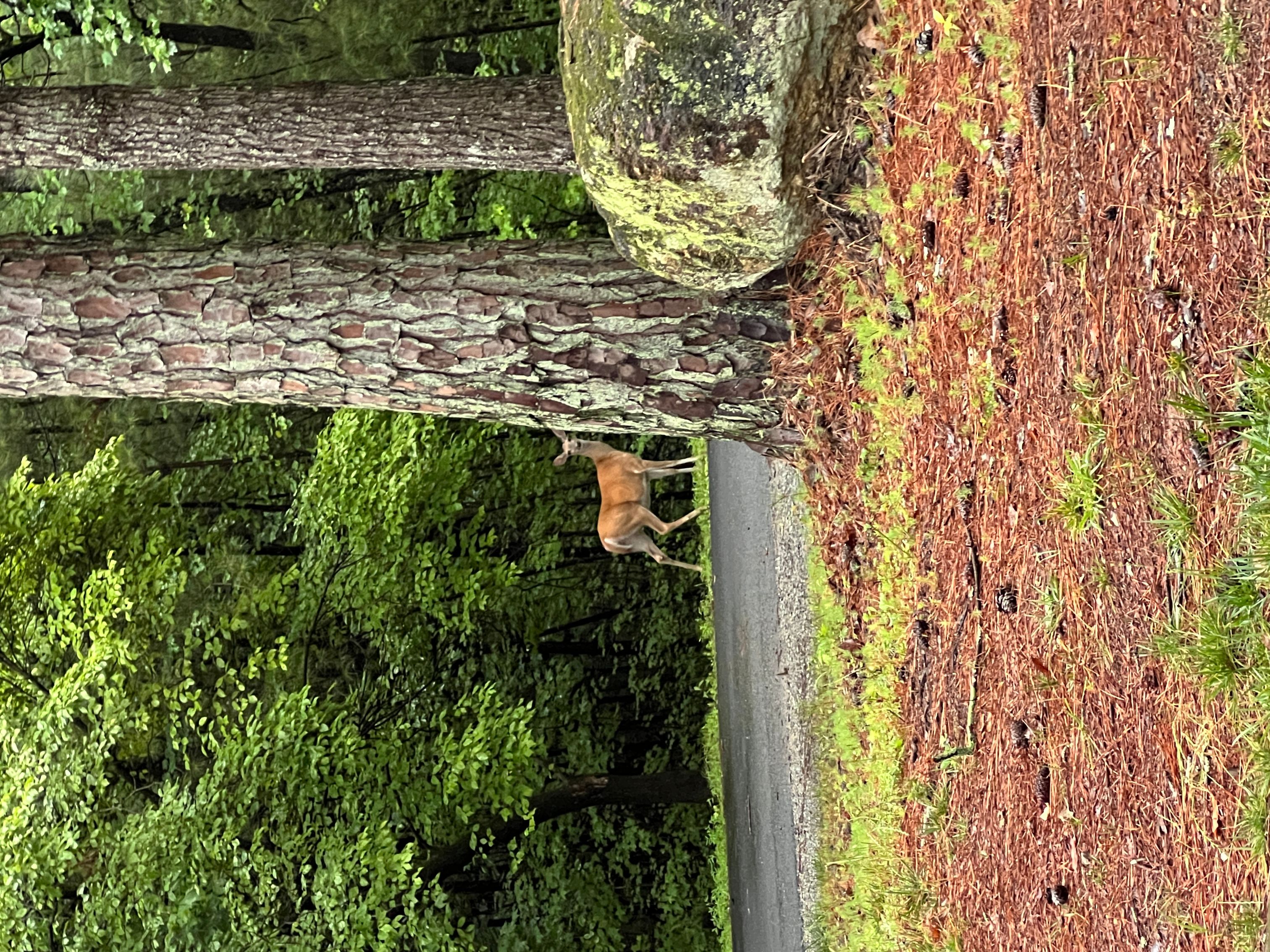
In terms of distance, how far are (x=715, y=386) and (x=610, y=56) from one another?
1.46m

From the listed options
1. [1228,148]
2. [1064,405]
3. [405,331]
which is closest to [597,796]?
[405,331]

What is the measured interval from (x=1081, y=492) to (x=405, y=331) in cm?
290

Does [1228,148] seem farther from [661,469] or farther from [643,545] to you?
[643,545]

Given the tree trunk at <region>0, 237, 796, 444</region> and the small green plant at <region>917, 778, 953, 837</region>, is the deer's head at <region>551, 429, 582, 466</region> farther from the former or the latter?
the small green plant at <region>917, 778, 953, 837</region>

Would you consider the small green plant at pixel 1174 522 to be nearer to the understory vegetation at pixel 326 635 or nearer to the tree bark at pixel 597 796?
the understory vegetation at pixel 326 635

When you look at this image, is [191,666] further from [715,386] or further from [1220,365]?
[1220,365]

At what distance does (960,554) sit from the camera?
426 centimetres

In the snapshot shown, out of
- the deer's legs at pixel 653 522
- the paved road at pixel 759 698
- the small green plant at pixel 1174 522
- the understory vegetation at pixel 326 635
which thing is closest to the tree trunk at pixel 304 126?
the understory vegetation at pixel 326 635

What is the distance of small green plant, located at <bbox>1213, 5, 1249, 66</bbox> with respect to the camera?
2842 mm

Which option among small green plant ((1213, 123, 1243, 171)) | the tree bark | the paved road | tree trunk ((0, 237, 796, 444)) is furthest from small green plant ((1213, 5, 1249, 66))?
the tree bark

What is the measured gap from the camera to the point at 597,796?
11680 mm

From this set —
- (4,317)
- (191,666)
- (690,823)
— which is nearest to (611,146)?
(4,317)

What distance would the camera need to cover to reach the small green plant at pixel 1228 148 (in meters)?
2.87

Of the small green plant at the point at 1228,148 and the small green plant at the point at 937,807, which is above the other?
the small green plant at the point at 1228,148
